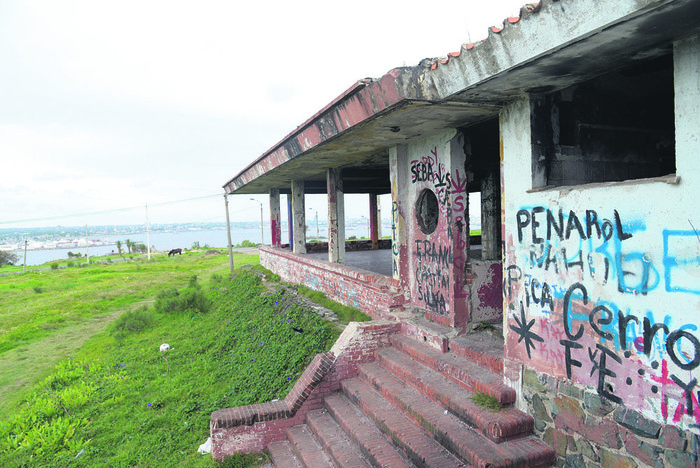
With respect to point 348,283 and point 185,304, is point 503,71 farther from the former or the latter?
point 185,304

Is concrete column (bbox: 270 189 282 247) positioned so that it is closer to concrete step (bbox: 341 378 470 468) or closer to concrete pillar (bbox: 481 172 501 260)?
concrete pillar (bbox: 481 172 501 260)

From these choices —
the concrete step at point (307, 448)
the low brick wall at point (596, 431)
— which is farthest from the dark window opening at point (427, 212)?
the concrete step at point (307, 448)

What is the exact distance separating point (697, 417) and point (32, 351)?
15.4 m

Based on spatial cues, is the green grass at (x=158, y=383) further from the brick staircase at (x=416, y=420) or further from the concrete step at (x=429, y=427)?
the concrete step at (x=429, y=427)

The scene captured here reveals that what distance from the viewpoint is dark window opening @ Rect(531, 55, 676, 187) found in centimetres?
433

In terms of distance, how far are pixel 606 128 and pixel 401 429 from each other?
407 centimetres

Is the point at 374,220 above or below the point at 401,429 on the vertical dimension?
above

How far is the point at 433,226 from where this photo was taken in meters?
7.13

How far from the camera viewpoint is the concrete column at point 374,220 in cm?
1823

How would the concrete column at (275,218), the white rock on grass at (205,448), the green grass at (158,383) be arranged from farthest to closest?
the concrete column at (275,218) < the green grass at (158,383) < the white rock on grass at (205,448)

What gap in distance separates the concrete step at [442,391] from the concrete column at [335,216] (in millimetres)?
4444

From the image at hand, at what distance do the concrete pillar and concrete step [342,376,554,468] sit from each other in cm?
344

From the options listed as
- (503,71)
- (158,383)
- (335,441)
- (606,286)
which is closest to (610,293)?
(606,286)

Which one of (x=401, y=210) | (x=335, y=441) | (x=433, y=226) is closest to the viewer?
(x=335, y=441)
